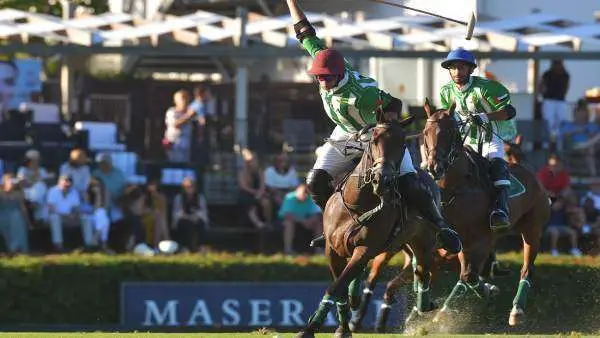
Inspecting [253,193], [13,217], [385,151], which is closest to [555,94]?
[253,193]

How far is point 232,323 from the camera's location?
14.6m

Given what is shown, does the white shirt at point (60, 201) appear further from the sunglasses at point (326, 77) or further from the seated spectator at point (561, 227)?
the sunglasses at point (326, 77)

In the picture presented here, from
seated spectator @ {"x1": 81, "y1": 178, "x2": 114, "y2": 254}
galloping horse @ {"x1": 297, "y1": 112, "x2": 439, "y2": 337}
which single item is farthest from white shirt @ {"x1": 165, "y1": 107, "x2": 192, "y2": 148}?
galloping horse @ {"x1": 297, "y1": 112, "x2": 439, "y2": 337}

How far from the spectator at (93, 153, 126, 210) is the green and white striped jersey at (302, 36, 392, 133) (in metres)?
7.05

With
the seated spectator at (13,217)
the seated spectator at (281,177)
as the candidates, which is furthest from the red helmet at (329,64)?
the seated spectator at (281,177)

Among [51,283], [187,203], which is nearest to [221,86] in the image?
[187,203]

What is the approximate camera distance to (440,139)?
35.4 ft

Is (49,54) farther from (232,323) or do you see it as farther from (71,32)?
(232,323)

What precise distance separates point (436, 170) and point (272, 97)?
9.92 m

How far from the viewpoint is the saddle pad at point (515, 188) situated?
12.2m

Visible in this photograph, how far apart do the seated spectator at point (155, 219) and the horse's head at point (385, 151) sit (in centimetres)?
774

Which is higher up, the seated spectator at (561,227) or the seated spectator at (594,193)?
the seated spectator at (594,193)

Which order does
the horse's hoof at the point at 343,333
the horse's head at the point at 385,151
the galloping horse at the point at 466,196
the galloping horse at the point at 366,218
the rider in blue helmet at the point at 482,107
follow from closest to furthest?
1. the horse's head at the point at 385,151
2. the galloping horse at the point at 366,218
3. the horse's hoof at the point at 343,333
4. the galloping horse at the point at 466,196
5. the rider in blue helmet at the point at 482,107

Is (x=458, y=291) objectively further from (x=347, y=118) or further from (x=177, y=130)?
(x=177, y=130)
